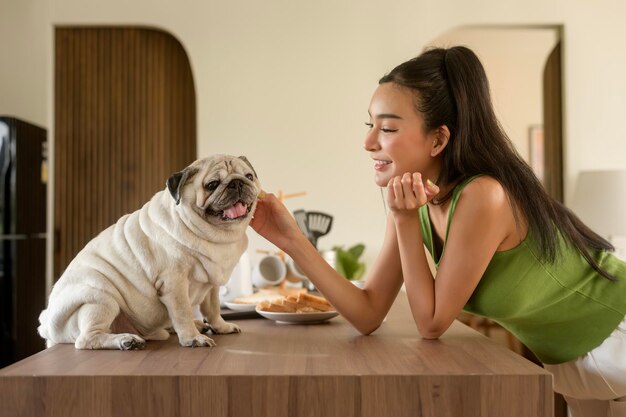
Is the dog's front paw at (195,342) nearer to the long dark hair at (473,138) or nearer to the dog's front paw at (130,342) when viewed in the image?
the dog's front paw at (130,342)

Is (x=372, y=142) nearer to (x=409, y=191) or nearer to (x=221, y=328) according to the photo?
(x=409, y=191)

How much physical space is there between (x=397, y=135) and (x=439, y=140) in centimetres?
10

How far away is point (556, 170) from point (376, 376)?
12.7 ft

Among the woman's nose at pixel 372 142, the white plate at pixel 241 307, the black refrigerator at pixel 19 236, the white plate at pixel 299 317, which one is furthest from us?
the black refrigerator at pixel 19 236

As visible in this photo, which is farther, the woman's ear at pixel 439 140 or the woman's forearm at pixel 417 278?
the woman's ear at pixel 439 140

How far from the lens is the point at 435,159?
4.75 feet

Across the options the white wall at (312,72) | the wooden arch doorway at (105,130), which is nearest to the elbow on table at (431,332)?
the white wall at (312,72)

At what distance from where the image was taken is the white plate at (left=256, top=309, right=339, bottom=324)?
1.49 meters

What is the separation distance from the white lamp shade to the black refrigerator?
3.14 meters

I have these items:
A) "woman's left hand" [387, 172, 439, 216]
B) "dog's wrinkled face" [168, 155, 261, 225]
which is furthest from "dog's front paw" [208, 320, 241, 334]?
"woman's left hand" [387, 172, 439, 216]

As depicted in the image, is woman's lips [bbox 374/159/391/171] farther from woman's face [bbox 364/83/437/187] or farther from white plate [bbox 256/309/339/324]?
white plate [bbox 256/309/339/324]

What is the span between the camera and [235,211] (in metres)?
1.18

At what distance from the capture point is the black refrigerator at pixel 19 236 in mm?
3865

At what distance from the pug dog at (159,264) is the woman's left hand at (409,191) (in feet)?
0.77
